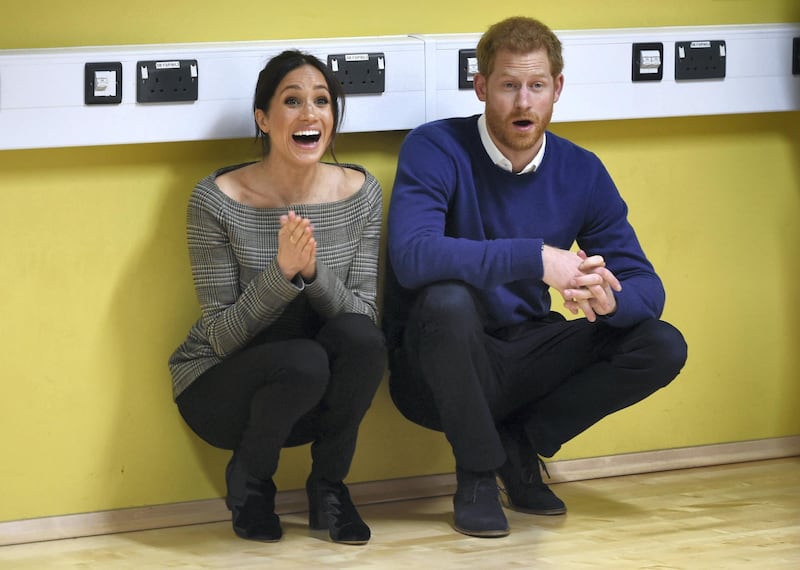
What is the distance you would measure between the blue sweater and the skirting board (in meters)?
0.38

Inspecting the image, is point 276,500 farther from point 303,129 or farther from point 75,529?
point 303,129

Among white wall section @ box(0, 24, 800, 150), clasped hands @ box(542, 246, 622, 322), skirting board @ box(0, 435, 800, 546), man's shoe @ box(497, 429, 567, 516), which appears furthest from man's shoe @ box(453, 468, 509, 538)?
white wall section @ box(0, 24, 800, 150)

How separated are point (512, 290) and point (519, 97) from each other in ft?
1.35

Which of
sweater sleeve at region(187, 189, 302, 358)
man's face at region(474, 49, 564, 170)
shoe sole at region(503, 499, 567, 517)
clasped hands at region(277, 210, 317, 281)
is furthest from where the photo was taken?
shoe sole at region(503, 499, 567, 517)

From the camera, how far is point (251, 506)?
2471 mm

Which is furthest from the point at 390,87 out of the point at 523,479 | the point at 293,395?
the point at 523,479

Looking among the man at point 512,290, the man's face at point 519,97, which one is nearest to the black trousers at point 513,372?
the man at point 512,290

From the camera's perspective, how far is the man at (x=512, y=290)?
2.42 meters

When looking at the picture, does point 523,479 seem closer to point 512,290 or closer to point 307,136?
point 512,290

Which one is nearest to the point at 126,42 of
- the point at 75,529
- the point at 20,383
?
the point at 20,383

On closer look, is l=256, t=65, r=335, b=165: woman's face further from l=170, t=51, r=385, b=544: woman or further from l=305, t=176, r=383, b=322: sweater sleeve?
l=305, t=176, r=383, b=322: sweater sleeve

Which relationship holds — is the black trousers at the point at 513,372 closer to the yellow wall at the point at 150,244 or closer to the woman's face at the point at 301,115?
the yellow wall at the point at 150,244

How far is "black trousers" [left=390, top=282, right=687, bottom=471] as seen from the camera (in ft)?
7.89

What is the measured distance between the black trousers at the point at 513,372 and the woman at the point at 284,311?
0.43ft
